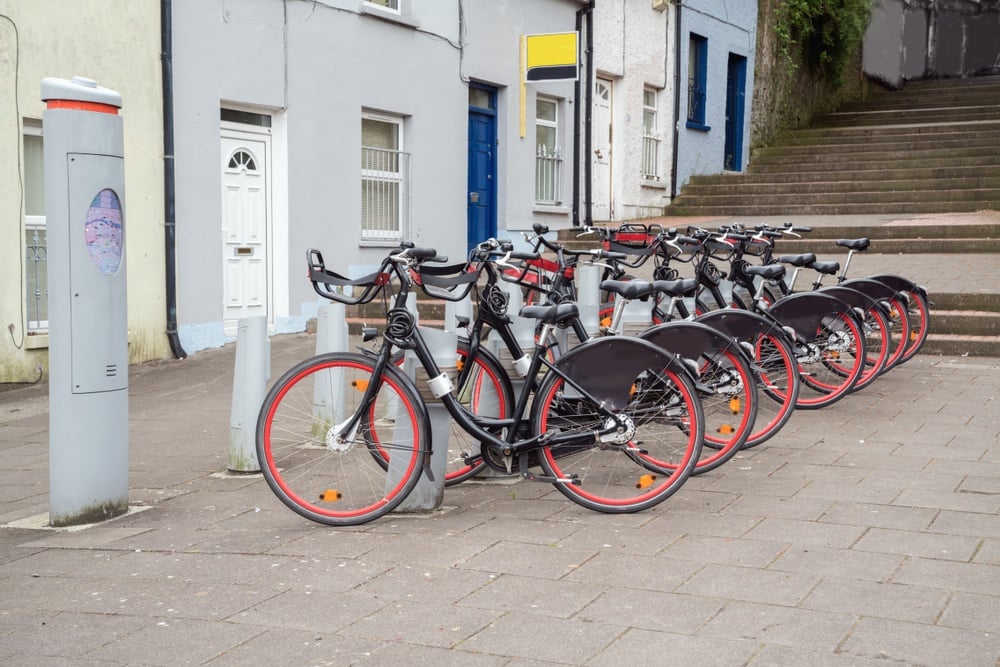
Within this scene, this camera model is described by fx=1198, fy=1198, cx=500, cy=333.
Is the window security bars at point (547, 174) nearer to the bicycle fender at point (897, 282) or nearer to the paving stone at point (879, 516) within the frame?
the bicycle fender at point (897, 282)

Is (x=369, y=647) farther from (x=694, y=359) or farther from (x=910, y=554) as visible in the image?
(x=694, y=359)

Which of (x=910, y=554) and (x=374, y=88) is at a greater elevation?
(x=374, y=88)

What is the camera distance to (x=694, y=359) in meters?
6.13

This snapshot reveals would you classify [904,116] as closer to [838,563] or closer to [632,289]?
[632,289]

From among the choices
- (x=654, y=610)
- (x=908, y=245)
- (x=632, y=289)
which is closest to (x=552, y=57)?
(x=908, y=245)

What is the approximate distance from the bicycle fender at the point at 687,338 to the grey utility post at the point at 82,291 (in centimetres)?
258

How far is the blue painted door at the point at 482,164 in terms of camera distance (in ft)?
54.2

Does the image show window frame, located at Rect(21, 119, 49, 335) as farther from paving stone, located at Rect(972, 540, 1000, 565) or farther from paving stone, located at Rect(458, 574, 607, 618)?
paving stone, located at Rect(972, 540, 1000, 565)

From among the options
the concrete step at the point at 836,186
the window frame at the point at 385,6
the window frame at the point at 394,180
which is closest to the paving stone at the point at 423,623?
the window frame at the point at 394,180

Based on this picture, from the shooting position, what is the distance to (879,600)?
4.19m

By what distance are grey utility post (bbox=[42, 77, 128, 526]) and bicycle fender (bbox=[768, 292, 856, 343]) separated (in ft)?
14.4

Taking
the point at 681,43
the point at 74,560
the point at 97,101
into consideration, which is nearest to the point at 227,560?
the point at 74,560

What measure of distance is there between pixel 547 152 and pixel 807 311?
10.6 meters

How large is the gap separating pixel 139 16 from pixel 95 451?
6765mm
